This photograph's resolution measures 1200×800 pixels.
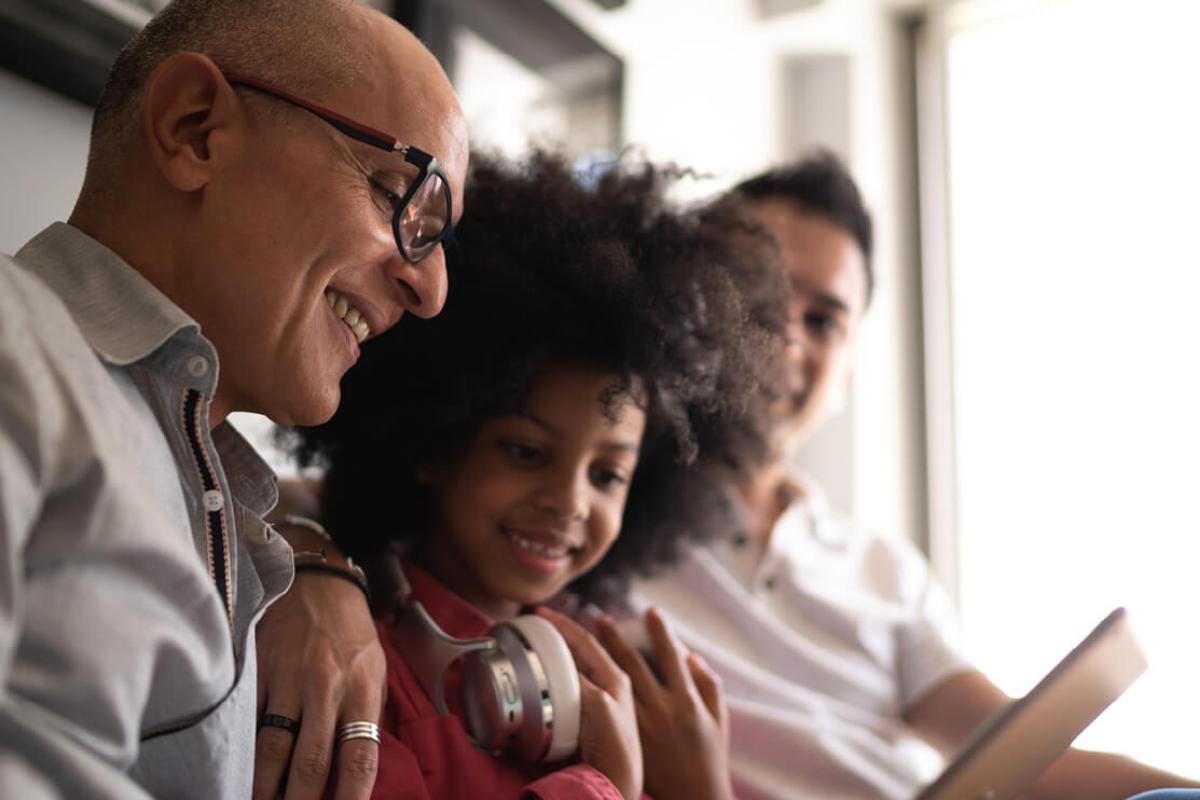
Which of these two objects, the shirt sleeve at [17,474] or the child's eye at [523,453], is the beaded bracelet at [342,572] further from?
the shirt sleeve at [17,474]

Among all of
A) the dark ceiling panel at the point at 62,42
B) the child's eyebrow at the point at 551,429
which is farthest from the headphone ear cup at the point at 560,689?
the dark ceiling panel at the point at 62,42

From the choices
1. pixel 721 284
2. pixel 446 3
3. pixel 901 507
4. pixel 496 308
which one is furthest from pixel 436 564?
pixel 901 507

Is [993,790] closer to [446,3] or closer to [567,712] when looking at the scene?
[567,712]

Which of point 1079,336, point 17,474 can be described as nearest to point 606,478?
point 17,474

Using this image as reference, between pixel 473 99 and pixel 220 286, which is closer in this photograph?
pixel 220 286

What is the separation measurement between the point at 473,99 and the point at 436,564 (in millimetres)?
793

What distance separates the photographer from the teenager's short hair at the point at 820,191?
1.92m

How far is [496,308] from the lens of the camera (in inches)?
47.5

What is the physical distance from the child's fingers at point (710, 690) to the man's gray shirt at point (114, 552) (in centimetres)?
60

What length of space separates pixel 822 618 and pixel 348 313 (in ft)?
3.69

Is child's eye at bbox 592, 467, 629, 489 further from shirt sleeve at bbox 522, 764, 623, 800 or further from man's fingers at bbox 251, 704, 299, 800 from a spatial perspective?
man's fingers at bbox 251, 704, 299, 800

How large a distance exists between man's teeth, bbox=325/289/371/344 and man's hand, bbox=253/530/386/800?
10.8 inches

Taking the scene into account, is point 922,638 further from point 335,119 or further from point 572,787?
point 335,119

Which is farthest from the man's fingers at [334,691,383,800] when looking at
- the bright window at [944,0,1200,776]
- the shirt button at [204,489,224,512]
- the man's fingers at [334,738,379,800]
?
the bright window at [944,0,1200,776]
